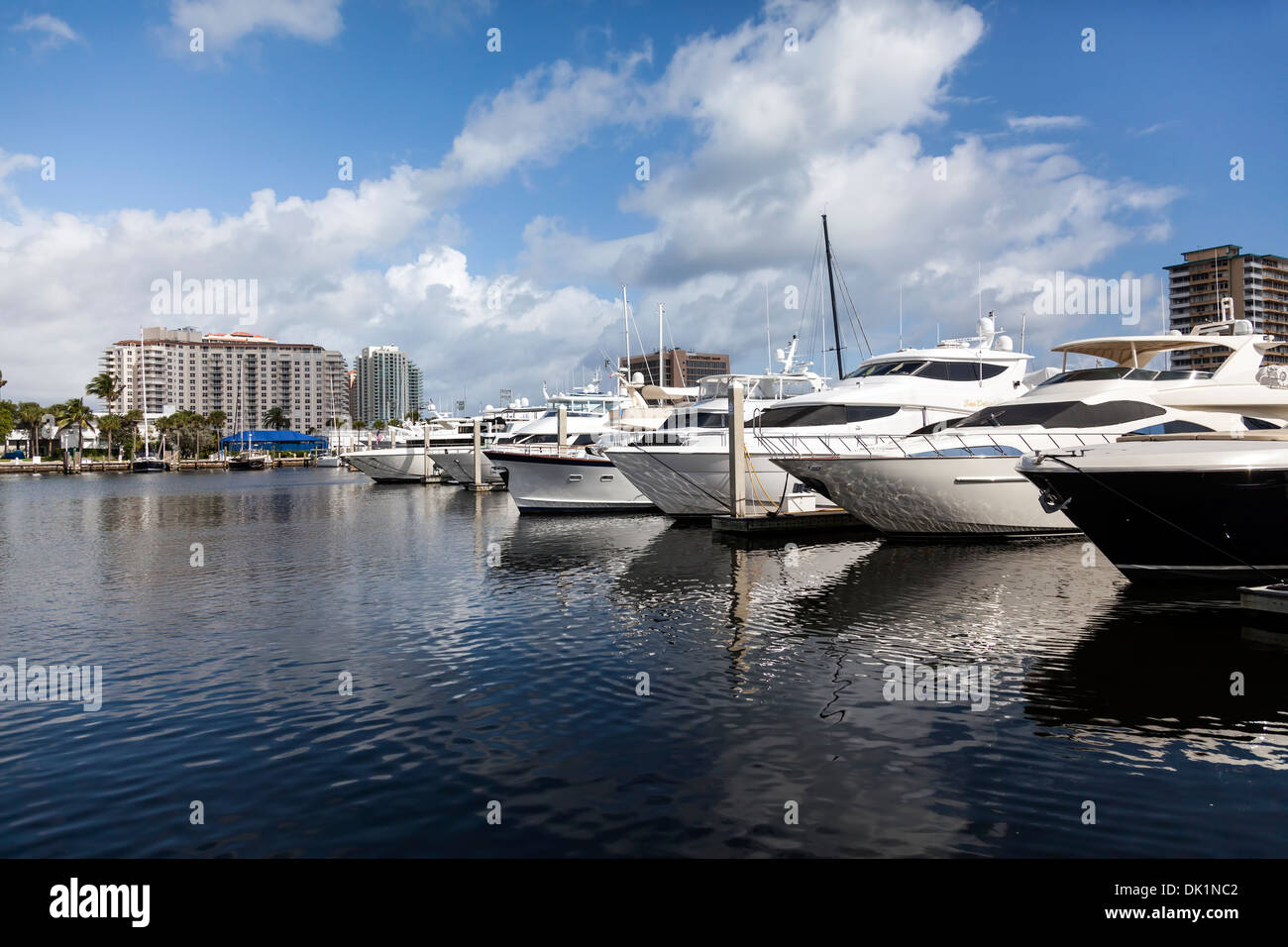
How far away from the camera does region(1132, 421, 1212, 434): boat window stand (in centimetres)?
2120

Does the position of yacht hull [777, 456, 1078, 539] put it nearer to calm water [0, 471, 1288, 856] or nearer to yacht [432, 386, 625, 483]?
calm water [0, 471, 1288, 856]

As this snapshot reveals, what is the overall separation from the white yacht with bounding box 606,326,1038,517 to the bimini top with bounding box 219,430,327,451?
487 ft

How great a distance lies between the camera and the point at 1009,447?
71.4 feet

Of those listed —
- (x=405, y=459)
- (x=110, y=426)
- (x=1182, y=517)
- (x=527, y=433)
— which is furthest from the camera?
(x=110, y=426)

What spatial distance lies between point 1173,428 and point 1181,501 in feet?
28.7

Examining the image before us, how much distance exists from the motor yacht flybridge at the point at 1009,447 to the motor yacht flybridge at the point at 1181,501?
5.47 meters

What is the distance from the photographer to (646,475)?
94.5 feet

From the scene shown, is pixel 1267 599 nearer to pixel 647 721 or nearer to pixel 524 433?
pixel 647 721

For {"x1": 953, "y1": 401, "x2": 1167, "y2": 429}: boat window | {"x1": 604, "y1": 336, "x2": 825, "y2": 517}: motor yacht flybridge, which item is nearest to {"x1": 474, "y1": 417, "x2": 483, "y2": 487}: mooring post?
{"x1": 604, "y1": 336, "x2": 825, "y2": 517}: motor yacht flybridge

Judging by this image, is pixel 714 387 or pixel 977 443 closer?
pixel 977 443

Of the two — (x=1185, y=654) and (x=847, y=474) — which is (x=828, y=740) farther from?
(x=847, y=474)

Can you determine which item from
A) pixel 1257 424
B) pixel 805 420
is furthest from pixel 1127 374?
pixel 805 420
